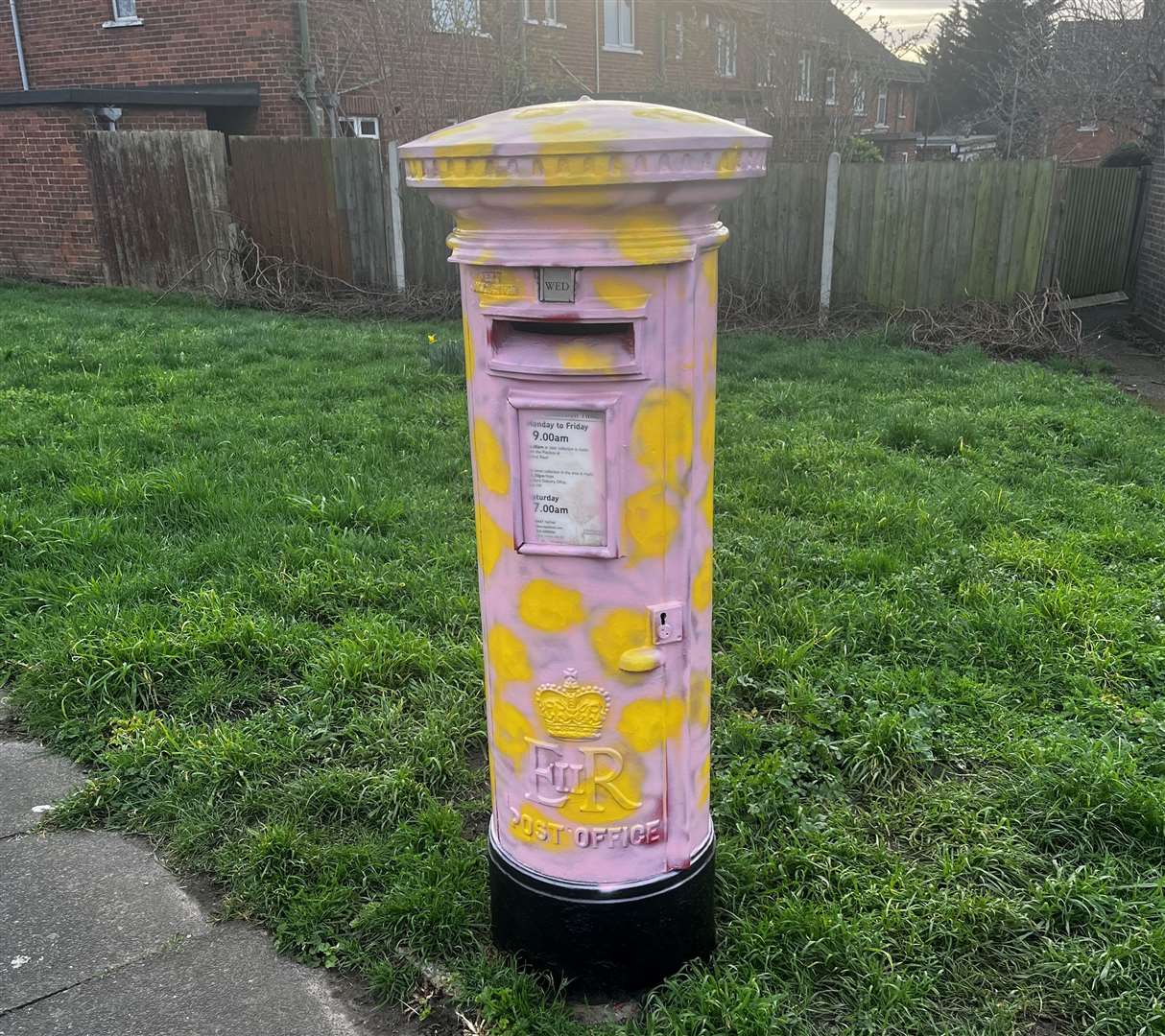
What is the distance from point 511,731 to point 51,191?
13.8 metres

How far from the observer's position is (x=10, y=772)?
346 centimetres

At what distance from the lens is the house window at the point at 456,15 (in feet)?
46.4

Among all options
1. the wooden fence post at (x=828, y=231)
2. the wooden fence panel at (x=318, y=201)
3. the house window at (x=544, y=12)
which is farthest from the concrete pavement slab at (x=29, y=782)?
the house window at (x=544, y=12)

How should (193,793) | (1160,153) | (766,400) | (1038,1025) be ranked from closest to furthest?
(1038,1025), (193,793), (766,400), (1160,153)

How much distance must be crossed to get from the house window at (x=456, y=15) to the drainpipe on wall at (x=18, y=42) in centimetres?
693

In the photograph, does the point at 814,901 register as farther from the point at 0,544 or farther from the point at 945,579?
the point at 0,544

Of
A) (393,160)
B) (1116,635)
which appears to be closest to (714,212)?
(1116,635)

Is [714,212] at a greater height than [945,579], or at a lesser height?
greater

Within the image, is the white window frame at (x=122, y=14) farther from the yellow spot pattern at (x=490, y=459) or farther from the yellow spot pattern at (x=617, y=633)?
the yellow spot pattern at (x=617, y=633)

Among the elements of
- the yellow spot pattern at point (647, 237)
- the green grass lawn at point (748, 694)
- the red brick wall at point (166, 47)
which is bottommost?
the green grass lawn at point (748, 694)

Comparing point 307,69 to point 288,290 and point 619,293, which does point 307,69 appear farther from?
point 619,293

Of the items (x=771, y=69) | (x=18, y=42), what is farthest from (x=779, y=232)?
(x=18, y=42)

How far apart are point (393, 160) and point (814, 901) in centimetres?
1113

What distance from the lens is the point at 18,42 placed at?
16344 mm
